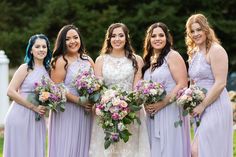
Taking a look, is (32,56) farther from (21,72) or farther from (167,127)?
(167,127)

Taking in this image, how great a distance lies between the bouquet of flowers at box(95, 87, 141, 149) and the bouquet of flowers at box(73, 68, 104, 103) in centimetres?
11

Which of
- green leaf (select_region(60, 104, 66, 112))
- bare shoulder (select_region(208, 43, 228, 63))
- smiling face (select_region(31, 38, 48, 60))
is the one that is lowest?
green leaf (select_region(60, 104, 66, 112))

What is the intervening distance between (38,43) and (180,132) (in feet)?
7.52

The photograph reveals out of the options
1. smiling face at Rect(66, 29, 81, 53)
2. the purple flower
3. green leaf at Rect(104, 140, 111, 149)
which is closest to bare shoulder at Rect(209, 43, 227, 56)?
the purple flower

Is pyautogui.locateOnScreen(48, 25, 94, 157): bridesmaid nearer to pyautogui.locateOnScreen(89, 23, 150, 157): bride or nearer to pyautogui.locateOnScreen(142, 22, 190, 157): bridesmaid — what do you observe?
pyautogui.locateOnScreen(89, 23, 150, 157): bride

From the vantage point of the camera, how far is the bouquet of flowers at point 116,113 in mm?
7930

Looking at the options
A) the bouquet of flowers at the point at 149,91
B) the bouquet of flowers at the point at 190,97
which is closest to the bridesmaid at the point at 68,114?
the bouquet of flowers at the point at 149,91

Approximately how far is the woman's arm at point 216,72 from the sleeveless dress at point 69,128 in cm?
176

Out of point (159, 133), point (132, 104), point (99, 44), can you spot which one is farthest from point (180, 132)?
point (99, 44)

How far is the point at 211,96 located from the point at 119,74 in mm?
1408

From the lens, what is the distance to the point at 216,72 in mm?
7637

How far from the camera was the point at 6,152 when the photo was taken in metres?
8.17

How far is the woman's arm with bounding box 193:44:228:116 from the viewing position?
7.62m

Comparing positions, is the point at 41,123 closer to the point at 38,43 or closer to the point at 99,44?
the point at 38,43
